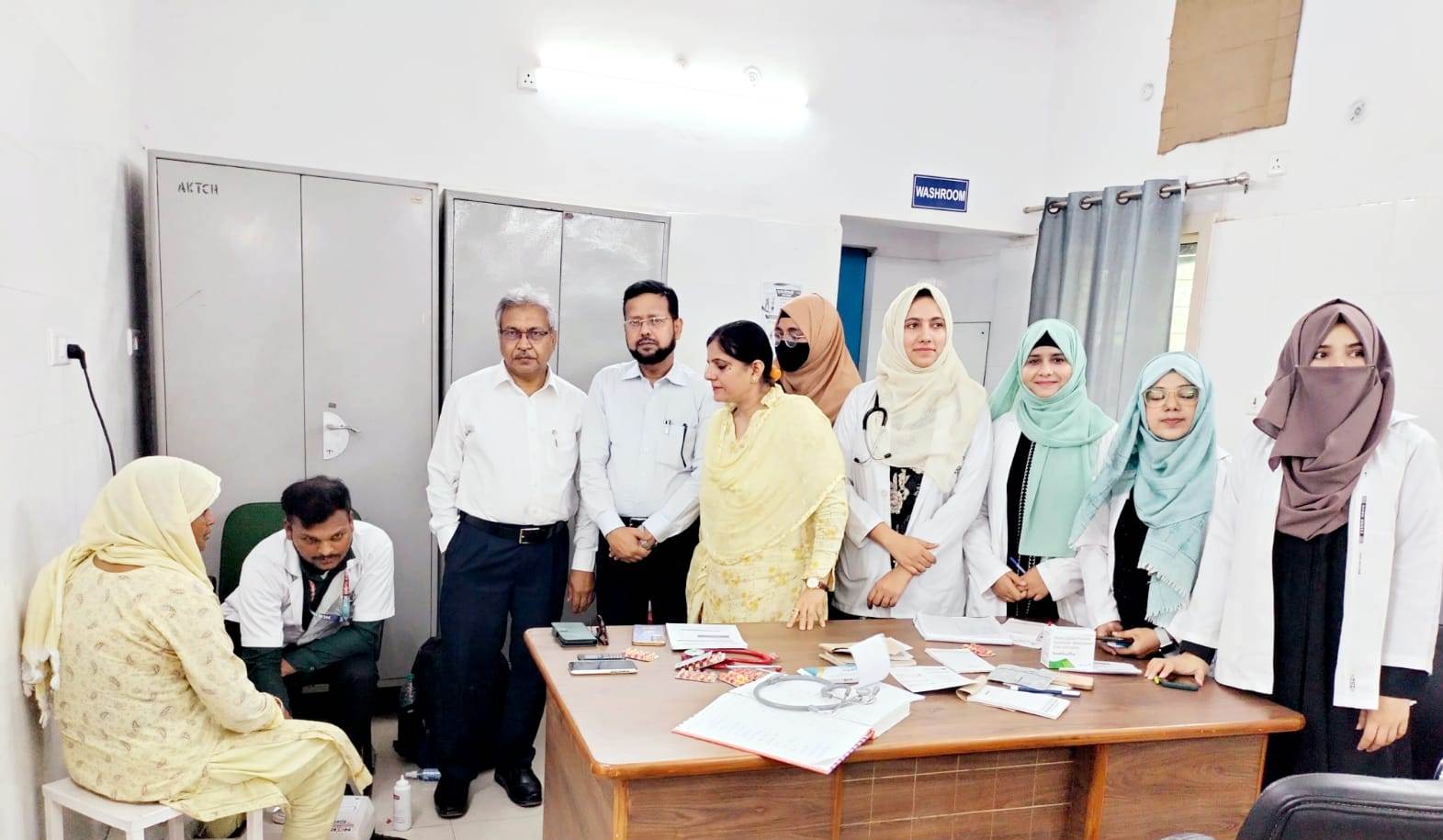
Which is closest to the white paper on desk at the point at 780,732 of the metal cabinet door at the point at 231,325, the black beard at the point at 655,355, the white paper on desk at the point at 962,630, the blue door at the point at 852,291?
the white paper on desk at the point at 962,630

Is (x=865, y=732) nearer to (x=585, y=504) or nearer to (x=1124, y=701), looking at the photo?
(x=1124, y=701)

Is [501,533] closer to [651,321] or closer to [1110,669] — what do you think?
[651,321]

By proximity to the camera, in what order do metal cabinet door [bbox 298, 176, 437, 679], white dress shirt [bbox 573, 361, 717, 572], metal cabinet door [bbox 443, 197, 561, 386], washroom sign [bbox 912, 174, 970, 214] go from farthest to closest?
washroom sign [bbox 912, 174, 970, 214] < metal cabinet door [bbox 443, 197, 561, 386] < metal cabinet door [bbox 298, 176, 437, 679] < white dress shirt [bbox 573, 361, 717, 572]

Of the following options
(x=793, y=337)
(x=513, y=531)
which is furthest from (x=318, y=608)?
(x=793, y=337)

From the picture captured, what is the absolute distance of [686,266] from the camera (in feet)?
13.1

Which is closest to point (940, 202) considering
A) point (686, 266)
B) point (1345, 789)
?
point (686, 266)

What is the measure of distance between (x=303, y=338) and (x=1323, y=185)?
12.8 feet

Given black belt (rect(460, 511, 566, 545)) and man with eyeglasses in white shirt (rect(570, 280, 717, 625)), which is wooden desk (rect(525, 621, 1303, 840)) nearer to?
black belt (rect(460, 511, 566, 545))

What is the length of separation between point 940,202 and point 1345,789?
3.81m

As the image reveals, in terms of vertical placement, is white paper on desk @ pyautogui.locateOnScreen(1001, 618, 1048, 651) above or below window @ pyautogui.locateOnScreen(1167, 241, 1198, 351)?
below

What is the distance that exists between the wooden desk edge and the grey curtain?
234 centimetres

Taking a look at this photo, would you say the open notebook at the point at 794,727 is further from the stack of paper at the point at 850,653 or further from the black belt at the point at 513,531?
the black belt at the point at 513,531

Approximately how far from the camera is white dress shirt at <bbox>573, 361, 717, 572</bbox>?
106 inches

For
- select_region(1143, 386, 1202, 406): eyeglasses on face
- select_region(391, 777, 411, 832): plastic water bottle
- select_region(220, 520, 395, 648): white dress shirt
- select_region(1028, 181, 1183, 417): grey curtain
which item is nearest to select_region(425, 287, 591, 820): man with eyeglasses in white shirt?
select_region(391, 777, 411, 832): plastic water bottle
